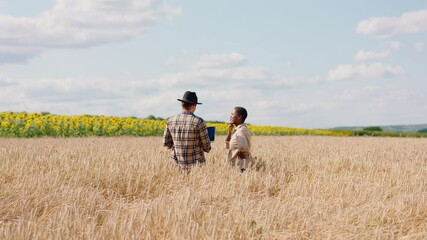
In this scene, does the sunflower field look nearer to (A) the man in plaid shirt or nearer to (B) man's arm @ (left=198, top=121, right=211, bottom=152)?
(A) the man in plaid shirt

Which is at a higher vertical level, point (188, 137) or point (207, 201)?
point (188, 137)

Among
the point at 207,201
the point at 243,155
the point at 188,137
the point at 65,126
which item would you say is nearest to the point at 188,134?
the point at 188,137

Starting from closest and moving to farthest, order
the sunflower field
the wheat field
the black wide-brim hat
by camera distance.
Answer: the wheat field
the black wide-brim hat
the sunflower field

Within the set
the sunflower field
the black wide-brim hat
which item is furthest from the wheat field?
the sunflower field

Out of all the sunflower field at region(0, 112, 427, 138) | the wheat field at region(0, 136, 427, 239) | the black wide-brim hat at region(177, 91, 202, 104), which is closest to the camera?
the wheat field at region(0, 136, 427, 239)

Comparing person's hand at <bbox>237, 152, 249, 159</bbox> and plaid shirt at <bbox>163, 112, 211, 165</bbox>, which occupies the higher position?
plaid shirt at <bbox>163, 112, 211, 165</bbox>

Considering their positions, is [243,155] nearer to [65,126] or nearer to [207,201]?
[207,201]

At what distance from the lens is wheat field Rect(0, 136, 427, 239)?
4.08 metres

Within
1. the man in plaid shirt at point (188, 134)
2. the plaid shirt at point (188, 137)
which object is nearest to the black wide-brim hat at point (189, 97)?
the man in plaid shirt at point (188, 134)

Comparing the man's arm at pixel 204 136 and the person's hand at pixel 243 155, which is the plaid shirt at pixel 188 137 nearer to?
the man's arm at pixel 204 136

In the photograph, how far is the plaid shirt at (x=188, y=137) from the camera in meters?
7.44

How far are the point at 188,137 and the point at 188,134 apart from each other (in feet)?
0.15

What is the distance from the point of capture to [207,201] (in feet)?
17.9

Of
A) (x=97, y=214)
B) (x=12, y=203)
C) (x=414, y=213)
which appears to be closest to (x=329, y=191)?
(x=414, y=213)
